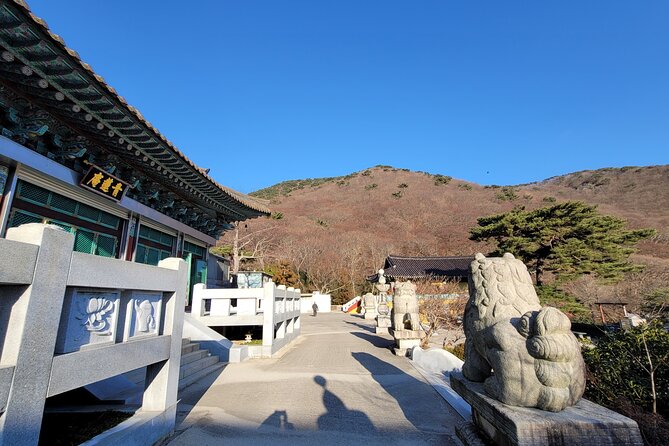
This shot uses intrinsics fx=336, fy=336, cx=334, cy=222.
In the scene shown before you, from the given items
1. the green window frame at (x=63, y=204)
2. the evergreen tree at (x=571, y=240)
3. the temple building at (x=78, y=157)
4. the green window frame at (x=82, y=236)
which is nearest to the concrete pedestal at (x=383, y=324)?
the evergreen tree at (x=571, y=240)

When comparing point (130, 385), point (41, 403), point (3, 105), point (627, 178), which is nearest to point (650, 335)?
point (41, 403)

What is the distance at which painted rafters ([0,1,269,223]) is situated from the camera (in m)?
3.93

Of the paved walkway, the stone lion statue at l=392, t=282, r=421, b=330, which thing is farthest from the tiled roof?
the paved walkway

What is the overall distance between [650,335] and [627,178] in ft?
341

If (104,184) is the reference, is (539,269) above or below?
below

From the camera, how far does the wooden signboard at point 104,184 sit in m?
6.76

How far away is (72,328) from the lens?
9.28 ft

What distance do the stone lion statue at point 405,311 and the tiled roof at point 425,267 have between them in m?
17.9

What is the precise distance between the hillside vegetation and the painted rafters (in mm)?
17907

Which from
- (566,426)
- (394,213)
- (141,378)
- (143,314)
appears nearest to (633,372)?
(566,426)

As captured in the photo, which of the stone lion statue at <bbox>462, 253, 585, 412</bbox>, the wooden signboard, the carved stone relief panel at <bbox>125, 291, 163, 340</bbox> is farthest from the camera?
the wooden signboard

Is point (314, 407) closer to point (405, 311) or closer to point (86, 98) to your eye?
point (86, 98)

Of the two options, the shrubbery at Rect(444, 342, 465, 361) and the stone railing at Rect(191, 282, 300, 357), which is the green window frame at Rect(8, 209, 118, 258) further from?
the shrubbery at Rect(444, 342, 465, 361)

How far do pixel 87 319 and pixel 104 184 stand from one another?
5.29 metres
